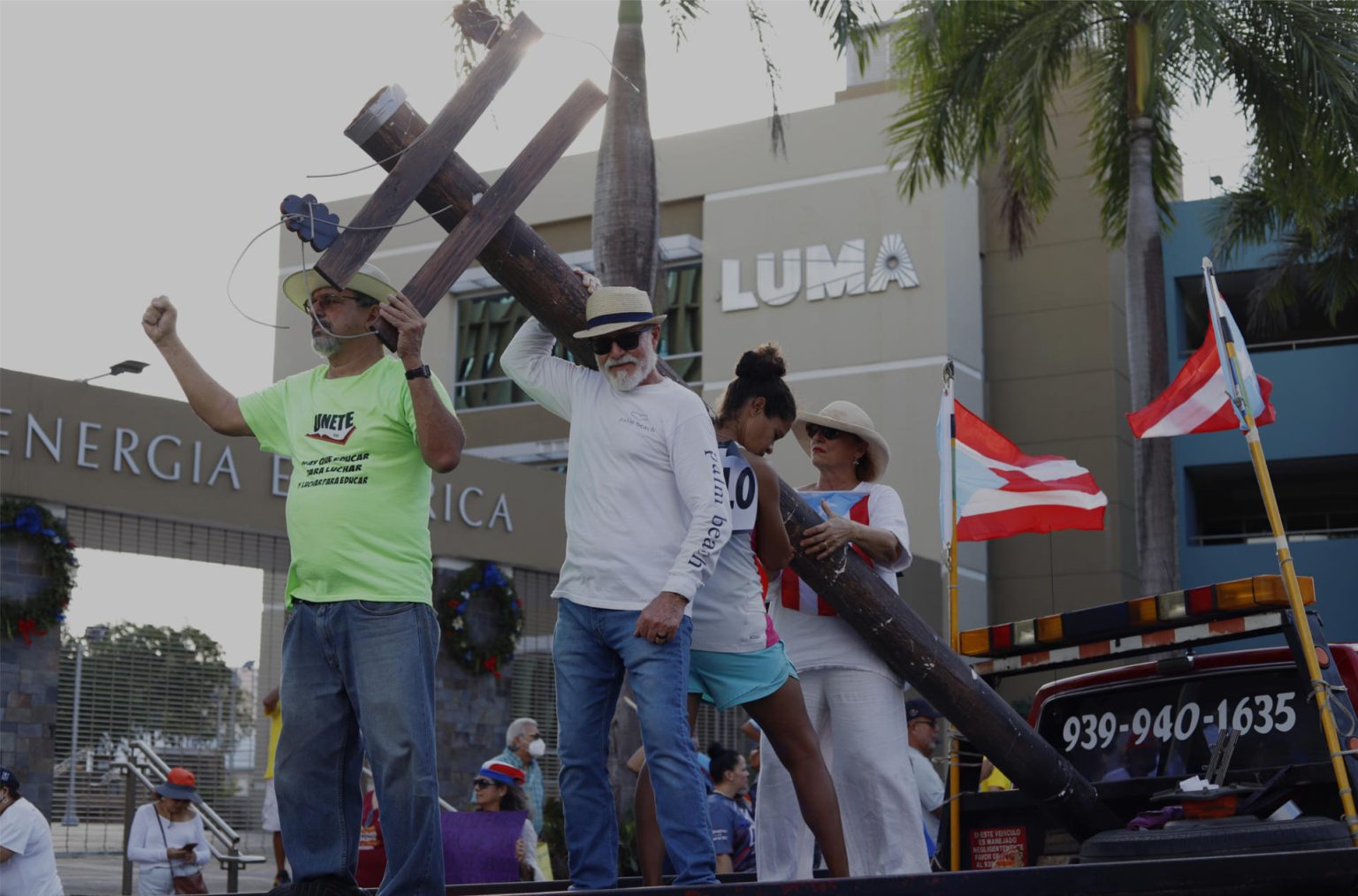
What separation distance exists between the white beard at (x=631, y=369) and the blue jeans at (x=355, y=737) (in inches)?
34.3

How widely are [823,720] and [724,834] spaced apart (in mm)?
4291

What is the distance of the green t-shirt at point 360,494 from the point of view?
425cm

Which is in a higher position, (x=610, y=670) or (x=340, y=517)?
(x=340, y=517)

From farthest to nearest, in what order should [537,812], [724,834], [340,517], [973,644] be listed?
[537,812]
[724,834]
[973,644]
[340,517]

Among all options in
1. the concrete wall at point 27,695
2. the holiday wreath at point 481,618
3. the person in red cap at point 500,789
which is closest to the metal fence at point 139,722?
the concrete wall at point 27,695

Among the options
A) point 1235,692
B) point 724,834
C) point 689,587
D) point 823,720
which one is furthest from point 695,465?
point 724,834

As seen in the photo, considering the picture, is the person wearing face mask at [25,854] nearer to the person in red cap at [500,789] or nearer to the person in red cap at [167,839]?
the person in red cap at [167,839]

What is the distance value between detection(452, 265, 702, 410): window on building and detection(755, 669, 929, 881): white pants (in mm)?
26874

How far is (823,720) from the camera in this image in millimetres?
5547

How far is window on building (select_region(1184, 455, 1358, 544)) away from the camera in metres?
31.1

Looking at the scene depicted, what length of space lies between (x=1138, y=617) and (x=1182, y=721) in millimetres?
582

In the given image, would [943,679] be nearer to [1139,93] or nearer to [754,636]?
[754,636]

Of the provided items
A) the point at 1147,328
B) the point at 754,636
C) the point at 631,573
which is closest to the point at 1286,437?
the point at 1147,328

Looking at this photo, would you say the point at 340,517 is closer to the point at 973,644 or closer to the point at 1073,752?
the point at 973,644
